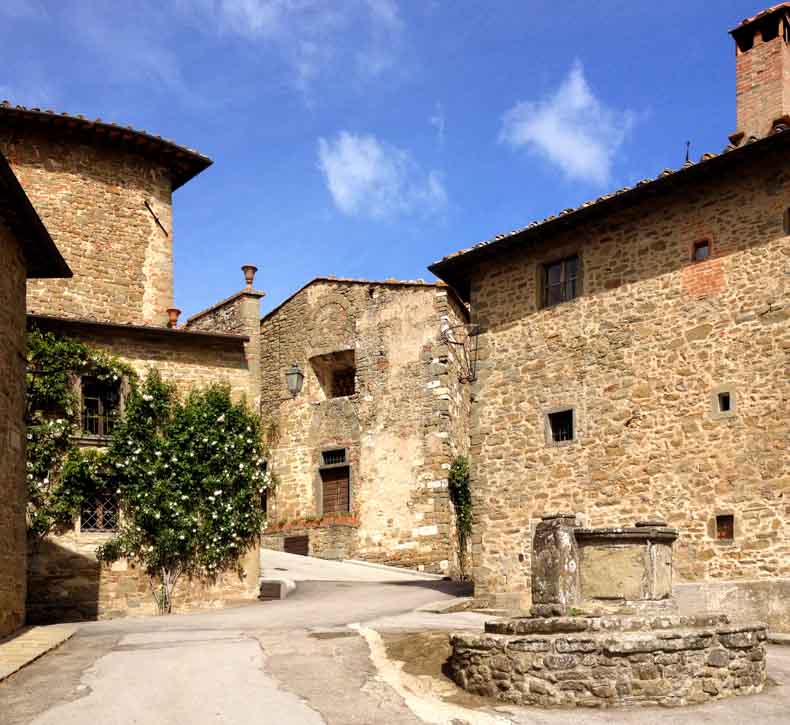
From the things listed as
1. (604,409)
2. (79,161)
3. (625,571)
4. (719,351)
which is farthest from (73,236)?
(625,571)

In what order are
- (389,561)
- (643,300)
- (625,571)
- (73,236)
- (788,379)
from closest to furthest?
(625,571) → (788,379) → (643,300) → (73,236) → (389,561)

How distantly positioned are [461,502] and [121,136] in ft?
37.3

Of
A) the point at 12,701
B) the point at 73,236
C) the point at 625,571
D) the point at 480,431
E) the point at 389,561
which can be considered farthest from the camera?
the point at 389,561

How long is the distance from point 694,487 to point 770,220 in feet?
12.5

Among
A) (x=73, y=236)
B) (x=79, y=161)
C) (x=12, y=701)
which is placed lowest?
(x=12, y=701)

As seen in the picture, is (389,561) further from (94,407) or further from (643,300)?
(643,300)

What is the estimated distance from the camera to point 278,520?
93.1 ft

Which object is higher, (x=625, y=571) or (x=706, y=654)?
(x=625, y=571)

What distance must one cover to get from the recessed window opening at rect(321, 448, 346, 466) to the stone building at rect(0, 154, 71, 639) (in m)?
13.2

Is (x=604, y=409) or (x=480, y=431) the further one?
(x=480, y=431)

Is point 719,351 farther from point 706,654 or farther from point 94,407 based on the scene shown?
point 94,407

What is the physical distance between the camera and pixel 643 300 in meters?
15.8

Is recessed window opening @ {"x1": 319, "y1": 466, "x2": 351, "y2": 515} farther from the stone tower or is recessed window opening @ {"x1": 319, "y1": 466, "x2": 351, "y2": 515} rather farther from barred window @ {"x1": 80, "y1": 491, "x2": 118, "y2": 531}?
barred window @ {"x1": 80, "y1": 491, "x2": 118, "y2": 531}

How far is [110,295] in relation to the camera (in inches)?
900
